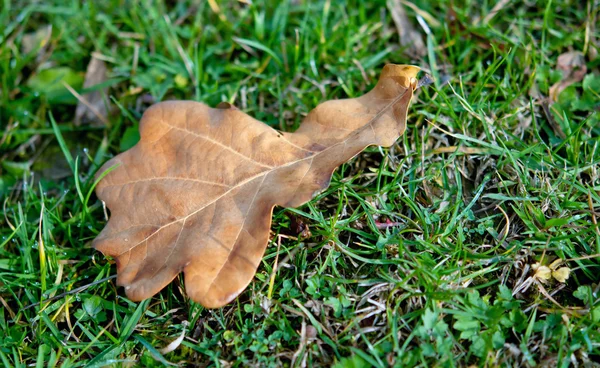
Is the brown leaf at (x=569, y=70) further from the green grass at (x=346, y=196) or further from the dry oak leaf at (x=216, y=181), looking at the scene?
the dry oak leaf at (x=216, y=181)

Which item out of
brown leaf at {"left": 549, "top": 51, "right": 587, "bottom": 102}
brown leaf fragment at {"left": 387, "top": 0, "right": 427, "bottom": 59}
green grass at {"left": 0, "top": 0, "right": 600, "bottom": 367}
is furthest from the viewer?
brown leaf fragment at {"left": 387, "top": 0, "right": 427, "bottom": 59}

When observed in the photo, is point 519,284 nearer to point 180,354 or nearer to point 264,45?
point 180,354

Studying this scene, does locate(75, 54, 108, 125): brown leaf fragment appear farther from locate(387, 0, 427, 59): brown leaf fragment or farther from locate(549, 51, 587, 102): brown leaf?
locate(549, 51, 587, 102): brown leaf

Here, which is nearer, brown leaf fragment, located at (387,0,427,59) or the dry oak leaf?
the dry oak leaf

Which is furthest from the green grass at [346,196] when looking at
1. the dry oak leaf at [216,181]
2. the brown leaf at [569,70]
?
the dry oak leaf at [216,181]

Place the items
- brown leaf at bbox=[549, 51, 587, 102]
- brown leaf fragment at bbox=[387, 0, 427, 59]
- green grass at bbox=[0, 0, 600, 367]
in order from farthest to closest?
brown leaf fragment at bbox=[387, 0, 427, 59]
brown leaf at bbox=[549, 51, 587, 102]
green grass at bbox=[0, 0, 600, 367]

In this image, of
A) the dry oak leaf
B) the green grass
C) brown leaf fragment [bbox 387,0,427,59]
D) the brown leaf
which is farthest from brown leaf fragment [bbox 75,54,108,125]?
the brown leaf
